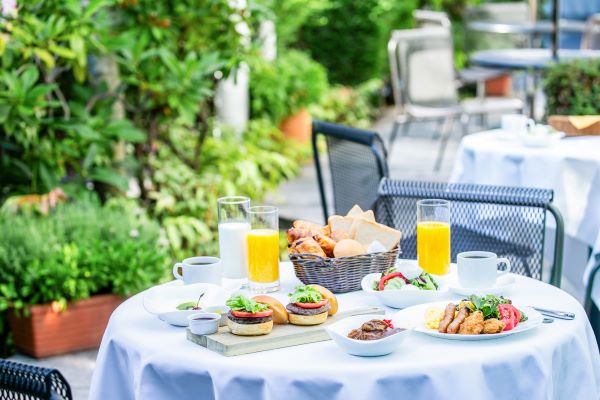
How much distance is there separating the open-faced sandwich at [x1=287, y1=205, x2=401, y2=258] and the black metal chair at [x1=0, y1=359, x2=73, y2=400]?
762 millimetres

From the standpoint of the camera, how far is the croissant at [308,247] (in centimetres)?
279

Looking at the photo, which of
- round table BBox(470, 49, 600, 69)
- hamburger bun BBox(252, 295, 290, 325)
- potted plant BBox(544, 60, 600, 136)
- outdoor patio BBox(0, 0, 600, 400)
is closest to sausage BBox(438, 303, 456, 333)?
outdoor patio BBox(0, 0, 600, 400)

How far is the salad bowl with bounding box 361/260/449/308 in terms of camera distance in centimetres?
262

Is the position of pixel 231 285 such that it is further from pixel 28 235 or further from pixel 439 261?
pixel 28 235

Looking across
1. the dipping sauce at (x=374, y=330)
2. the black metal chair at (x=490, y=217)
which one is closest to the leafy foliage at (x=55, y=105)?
the black metal chair at (x=490, y=217)

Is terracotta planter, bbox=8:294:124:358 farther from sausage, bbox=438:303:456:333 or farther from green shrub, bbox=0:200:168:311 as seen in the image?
sausage, bbox=438:303:456:333

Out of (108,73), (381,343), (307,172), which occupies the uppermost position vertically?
(108,73)

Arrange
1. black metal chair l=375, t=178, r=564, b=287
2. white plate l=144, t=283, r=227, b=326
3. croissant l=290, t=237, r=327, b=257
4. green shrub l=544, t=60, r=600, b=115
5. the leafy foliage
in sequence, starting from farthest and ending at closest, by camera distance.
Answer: green shrub l=544, t=60, r=600, b=115
the leafy foliage
black metal chair l=375, t=178, r=564, b=287
croissant l=290, t=237, r=327, b=257
white plate l=144, t=283, r=227, b=326

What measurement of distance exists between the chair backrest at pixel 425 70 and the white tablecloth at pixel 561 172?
11.6 ft

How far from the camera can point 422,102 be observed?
8570 millimetres

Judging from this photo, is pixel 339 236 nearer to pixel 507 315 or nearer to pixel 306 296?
pixel 306 296

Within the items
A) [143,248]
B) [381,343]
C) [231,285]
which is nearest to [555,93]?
[143,248]

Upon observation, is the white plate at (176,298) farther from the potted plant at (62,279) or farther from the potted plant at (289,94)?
the potted plant at (289,94)

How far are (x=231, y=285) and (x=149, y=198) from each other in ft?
11.3
